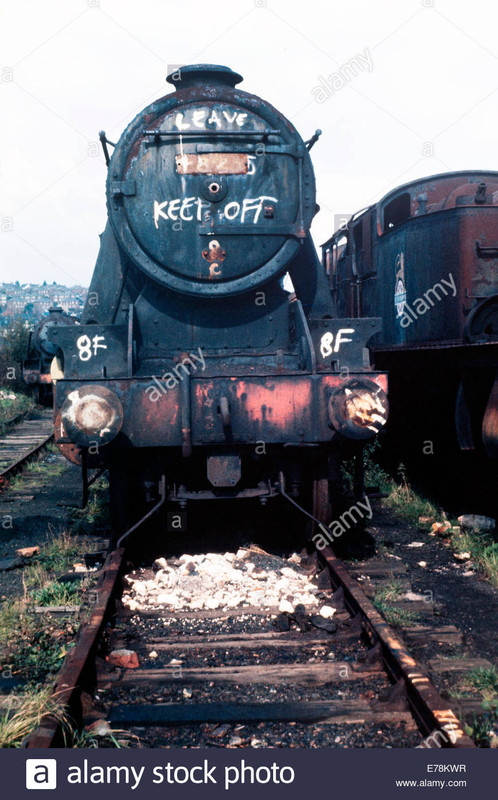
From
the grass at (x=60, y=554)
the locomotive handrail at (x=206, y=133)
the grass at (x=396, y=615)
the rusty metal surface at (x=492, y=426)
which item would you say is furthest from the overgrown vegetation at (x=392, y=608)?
the locomotive handrail at (x=206, y=133)

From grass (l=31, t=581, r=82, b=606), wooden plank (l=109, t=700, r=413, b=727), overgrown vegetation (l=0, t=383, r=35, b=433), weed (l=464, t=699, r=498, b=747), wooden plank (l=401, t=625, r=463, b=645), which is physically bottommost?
weed (l=464, t=699, r=498, b=747)

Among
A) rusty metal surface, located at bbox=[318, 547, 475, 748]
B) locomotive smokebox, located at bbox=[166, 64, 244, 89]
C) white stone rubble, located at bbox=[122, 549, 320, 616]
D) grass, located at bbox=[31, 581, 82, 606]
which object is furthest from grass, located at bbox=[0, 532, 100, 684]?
locomotive smokebox, located at bbox=[166, 64, 244, 89]

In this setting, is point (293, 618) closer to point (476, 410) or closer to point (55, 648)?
point (55, 648)

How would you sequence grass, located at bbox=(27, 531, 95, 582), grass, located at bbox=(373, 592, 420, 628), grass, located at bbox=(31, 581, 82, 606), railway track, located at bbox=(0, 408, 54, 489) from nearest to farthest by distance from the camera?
grass, located at bbox=(373, 592, 420, 628) → grass, located at bbox=(31, 581, 82, 606) → grass, located at bbox=(27, 531, 95, 582) → railway track, located at bbox=(0, 408, 54, 489)

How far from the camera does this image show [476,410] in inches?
221

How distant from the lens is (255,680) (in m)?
2.98

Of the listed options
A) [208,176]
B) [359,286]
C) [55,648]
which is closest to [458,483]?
[359,286]

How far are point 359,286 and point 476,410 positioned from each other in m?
3.75

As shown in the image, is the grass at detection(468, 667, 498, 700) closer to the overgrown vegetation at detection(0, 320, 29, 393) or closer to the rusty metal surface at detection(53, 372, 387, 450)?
the rusty metal surface at detection(53, 372, 387, 450)

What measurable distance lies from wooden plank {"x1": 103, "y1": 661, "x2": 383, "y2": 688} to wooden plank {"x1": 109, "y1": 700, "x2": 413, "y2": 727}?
23 centimetres

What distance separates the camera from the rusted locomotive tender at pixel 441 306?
5.43 metres

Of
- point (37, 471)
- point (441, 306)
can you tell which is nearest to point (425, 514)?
point (441, 306)

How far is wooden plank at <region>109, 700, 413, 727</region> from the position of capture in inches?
103

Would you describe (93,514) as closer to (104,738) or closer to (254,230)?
(254,230)
